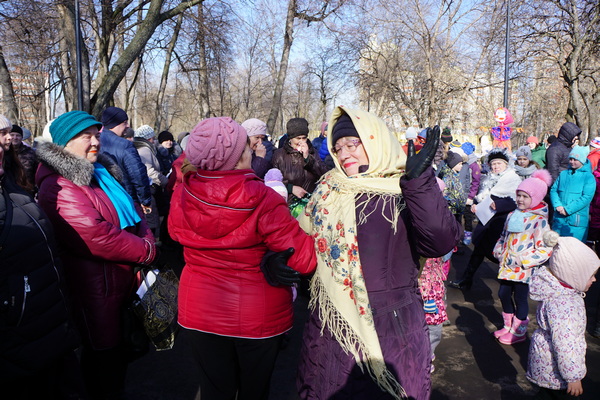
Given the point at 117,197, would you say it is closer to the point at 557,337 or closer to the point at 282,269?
the point at 282,269

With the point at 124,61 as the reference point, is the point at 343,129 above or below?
below

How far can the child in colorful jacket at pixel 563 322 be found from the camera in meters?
2.65

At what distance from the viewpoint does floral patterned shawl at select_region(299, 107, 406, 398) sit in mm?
2031

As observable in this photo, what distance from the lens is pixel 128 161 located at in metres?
5.39

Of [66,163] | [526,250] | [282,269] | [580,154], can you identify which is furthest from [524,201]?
[66,163]

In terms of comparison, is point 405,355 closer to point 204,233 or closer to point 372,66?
point 204,233

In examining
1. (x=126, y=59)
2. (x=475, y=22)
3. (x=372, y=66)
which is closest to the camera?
(x=126, y=59)

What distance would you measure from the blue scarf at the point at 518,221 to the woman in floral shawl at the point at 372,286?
2635mm

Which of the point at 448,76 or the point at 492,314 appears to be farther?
the point at 448,76

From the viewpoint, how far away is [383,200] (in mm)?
2076

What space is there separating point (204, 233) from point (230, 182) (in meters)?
A: 0.28

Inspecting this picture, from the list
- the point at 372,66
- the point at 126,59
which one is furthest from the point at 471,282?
the point at 372,66

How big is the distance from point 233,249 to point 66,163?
3.88 feet

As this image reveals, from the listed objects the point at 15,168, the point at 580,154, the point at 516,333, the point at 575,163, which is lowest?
the point at 516,333
